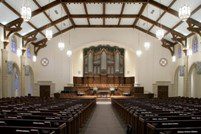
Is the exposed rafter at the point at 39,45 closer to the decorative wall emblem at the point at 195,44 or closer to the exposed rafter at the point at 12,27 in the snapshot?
the exposed rafter at the point at 12,27

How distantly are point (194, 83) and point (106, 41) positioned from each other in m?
8.91

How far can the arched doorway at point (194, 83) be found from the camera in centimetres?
2014

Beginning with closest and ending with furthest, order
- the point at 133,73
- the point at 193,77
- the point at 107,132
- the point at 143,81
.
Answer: the point at 107,132, the point at 193,77, the point at 143,81, the point at 133,73

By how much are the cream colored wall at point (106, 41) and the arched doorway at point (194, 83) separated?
134 inches

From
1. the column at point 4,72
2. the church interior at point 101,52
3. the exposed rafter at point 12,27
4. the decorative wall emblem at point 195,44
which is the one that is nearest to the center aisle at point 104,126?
the church interior at point 101,52

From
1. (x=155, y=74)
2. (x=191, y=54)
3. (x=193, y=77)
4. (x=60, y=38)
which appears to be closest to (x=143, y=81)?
(x=155, y=74)

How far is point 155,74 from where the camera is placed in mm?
25562

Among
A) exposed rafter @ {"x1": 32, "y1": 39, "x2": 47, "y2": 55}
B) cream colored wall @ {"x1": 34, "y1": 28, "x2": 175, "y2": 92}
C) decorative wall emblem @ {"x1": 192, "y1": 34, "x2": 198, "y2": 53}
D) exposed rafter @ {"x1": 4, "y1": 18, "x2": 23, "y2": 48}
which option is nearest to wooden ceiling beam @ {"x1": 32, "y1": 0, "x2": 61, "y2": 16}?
exposed rafter @ {"x1": 4, "y1": 18, "x2": 23, "y2": 48}

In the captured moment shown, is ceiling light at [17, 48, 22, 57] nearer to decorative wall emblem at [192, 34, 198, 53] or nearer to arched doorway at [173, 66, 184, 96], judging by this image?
decorative wall emblem at [192, 34, 198, 53]

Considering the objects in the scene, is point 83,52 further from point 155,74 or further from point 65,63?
point 155,74

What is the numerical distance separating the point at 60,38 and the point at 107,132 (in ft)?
62.4

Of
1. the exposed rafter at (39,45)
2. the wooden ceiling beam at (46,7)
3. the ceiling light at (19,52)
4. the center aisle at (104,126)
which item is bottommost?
the center aisle at (104,126)

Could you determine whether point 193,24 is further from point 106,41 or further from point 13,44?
point 13,44

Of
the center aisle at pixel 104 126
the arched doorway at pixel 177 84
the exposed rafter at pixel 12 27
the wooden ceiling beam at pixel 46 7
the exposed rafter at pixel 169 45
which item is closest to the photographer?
the center aisle at pixel 104 126
